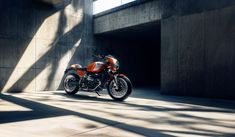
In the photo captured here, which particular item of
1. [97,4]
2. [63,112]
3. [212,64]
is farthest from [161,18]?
[63,112]

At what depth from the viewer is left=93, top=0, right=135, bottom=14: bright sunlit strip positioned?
353 inches

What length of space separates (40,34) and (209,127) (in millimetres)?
6533

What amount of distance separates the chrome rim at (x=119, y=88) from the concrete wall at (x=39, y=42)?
10.4ft

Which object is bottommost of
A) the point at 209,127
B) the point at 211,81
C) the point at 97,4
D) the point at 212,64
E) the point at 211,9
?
the point at 209,127

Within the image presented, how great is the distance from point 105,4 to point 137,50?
293 cm

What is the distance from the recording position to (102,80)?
6656 mm

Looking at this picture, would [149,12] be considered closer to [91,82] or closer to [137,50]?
[91,82]

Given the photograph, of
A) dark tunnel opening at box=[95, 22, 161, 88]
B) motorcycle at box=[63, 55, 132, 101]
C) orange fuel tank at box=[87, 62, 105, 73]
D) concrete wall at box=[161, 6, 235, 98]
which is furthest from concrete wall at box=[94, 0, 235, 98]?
orange fuel tank at box=[87, 62, 105, 73]

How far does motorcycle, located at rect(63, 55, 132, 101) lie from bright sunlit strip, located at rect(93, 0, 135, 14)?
3.14 metres

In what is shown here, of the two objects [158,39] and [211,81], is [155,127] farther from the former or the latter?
[158,39]

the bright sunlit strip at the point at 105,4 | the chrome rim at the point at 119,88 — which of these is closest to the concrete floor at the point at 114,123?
the chrome rim at the point at 119,88

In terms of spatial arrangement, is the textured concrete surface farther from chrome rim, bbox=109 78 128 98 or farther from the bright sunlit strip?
chrome rim, bbox=109 78 128 98

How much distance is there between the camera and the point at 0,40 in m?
7.33

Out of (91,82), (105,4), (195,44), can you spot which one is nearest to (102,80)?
(91,82)
